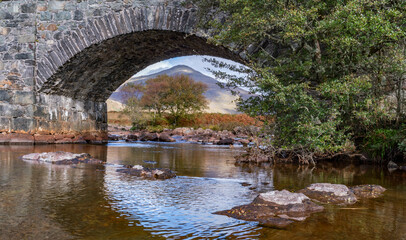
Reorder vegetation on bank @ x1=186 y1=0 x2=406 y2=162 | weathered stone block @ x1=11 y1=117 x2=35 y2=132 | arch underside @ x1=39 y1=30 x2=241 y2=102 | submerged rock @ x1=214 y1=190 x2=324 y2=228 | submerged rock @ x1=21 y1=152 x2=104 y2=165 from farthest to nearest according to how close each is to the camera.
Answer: weathered stone block @ x1=11 y1=117 x2=35 y2=132 < arch underside @ x1=39 y1=30 x2=241 y2=102 < submerged rock @ x1=21 y1=152 x2=104 y2=165 < vegetation on bank @ x1=186 y1=0 x2=406 y2=162 < submerged rock @ x1=214 y1=190 x2=324 y2=228

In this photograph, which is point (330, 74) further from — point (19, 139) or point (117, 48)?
point (19, 139)

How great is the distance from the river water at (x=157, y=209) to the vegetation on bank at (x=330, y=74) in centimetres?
Result: 171

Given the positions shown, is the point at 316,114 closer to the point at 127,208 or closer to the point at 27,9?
the point at 127,208

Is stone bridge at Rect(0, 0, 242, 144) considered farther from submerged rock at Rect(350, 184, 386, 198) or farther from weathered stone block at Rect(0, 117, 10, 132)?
submerged rock at Rect(350, 184, 386, 198)

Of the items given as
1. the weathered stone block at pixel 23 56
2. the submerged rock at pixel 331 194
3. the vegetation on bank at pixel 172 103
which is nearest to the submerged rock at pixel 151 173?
the submerged rock at pixel 331 194

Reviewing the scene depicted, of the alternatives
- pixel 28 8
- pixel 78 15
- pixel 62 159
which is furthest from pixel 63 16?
pixel 62 159

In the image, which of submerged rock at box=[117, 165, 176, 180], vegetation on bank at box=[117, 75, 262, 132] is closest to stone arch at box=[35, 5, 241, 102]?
submerged rock at box=[117, 165, 176, 180]

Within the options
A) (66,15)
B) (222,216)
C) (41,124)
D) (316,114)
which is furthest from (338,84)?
(41,124)

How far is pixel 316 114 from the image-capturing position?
6.93m

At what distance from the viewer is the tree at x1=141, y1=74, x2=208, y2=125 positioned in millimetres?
32000

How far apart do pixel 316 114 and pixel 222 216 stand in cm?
450

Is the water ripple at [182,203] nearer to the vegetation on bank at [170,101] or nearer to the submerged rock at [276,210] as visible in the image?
the submerged rock at [276,210]

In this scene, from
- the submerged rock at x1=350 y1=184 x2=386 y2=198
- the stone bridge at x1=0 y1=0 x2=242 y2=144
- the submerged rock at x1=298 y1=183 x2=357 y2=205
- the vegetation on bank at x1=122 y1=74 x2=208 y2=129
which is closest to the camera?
the submerged rock at x1=298 y1=183 x2=357 y2=205

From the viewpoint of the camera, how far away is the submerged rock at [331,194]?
12.1 feet
